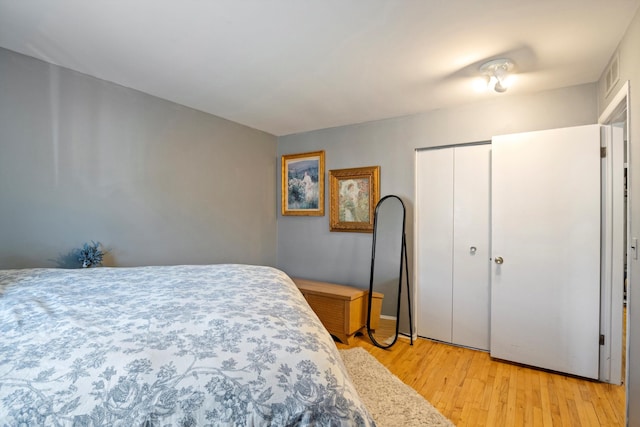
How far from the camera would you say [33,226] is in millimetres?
2061

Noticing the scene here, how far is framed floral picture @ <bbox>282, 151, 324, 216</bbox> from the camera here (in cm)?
371

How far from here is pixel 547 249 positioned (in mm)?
2410

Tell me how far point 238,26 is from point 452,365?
2.89 m

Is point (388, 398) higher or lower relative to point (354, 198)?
lower

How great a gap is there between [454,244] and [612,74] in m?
1.64

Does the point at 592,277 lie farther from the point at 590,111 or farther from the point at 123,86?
the point at 123,86

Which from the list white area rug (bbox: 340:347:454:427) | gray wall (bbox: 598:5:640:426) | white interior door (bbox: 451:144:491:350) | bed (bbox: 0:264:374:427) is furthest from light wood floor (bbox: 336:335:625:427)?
bed (bbox: 0:264:374:427)

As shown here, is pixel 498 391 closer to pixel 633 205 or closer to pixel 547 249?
pixel 547 249

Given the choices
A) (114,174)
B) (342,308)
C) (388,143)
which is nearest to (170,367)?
(114,174)

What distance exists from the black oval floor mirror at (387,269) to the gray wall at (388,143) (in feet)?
0.33

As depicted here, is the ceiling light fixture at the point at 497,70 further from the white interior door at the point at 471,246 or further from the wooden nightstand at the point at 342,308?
the wooden nightstand at the point at 342,308

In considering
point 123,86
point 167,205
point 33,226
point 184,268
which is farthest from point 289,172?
point 33,226

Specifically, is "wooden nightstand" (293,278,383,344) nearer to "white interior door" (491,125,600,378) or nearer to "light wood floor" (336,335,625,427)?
"light wood floor" (336,335,625,427)

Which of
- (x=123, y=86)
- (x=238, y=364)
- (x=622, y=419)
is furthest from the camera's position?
(x=123, y=86)
